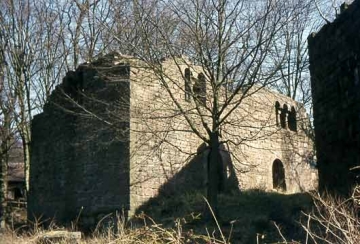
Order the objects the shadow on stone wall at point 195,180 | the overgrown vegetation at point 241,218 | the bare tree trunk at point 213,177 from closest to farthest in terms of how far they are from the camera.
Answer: the overgrown vegetation at point 241,218 < the bare tree trunk at point 213,177 < the shadow on stone wall at point 195,180

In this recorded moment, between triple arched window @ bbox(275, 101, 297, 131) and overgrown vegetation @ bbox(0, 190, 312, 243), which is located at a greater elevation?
triple arched window @ bbox(275, 101, 297, 131)

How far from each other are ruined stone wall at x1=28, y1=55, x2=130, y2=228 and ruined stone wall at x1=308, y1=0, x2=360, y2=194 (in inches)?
182

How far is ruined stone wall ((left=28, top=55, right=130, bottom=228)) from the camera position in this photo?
1355cm

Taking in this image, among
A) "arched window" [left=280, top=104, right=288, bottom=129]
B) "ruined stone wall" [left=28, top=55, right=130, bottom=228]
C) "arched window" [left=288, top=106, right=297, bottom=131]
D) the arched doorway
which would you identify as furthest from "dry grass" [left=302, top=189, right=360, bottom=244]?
"arched window" [left=288, top=106, right=297, bottom=131]

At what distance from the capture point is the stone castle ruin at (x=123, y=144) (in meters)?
13.4

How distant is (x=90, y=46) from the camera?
2081 cm

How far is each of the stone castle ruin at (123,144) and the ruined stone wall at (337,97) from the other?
1200 millimetres

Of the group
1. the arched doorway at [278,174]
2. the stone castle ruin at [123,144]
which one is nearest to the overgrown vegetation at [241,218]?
the stone castle ruin at [123,144]

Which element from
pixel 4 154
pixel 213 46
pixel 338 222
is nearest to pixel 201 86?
pixel 213 46

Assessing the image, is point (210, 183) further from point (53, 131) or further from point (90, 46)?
point (90, 46)

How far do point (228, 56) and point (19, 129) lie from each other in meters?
11.1

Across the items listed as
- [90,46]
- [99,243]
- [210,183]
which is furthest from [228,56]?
[90,46]

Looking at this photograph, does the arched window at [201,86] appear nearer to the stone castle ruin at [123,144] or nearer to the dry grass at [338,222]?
the stone castle ruin at [123,144]

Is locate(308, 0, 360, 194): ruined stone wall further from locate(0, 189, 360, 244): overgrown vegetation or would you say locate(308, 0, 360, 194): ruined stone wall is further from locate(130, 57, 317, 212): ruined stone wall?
locate(130, 57, 317, 212): ruined stone wall
